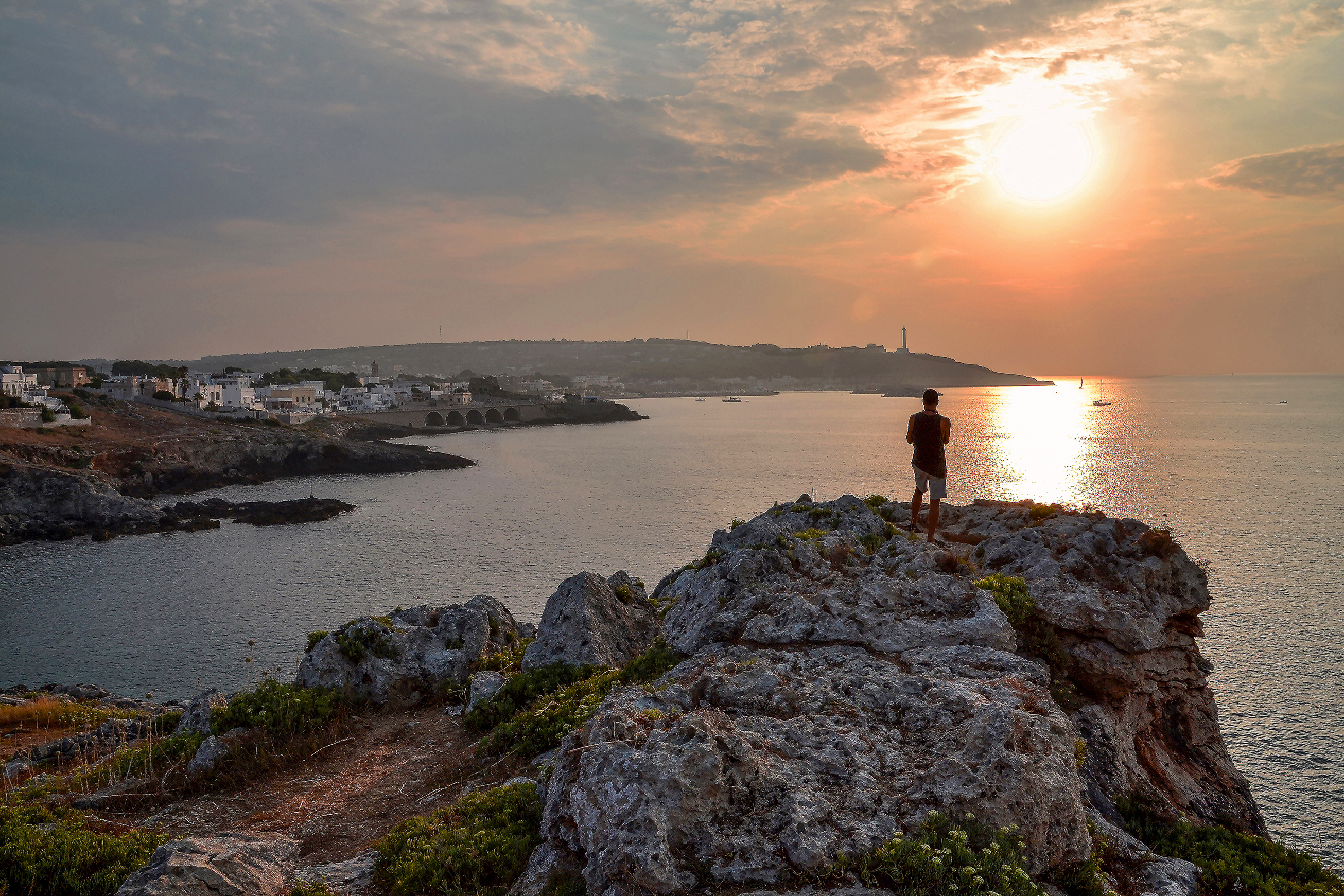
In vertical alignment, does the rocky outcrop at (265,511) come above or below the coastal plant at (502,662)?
below

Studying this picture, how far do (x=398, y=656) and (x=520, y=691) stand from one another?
253 cm

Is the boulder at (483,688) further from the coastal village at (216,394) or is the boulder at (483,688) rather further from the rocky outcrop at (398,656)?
the coastal village at (216,394)

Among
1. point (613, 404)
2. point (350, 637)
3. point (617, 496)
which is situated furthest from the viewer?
point (613, 404)

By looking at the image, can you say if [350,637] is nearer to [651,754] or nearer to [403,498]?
[651,754]

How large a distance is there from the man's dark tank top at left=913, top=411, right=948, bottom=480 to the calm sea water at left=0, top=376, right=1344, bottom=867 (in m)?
14.2

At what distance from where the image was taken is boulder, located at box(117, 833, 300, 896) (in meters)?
5.23

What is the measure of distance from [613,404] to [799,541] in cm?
15661

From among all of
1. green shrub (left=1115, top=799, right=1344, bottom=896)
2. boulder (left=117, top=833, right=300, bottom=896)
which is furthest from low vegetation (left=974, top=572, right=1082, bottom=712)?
boulder (left=117, top=833, right=300, bottom=896)

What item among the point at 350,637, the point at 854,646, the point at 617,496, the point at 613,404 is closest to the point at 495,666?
the point at 350,637

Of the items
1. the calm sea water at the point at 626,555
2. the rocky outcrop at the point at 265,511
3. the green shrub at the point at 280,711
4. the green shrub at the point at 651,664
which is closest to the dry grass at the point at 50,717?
the green shrub at the point at 280,711

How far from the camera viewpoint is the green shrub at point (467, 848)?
5.44 m

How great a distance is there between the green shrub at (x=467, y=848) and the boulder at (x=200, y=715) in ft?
15.7

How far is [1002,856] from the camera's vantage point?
4.49m

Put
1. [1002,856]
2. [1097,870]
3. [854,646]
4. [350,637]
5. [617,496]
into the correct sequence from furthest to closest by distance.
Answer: [617,496], [350,637], [854,646], [1097,870], [1002,856]
